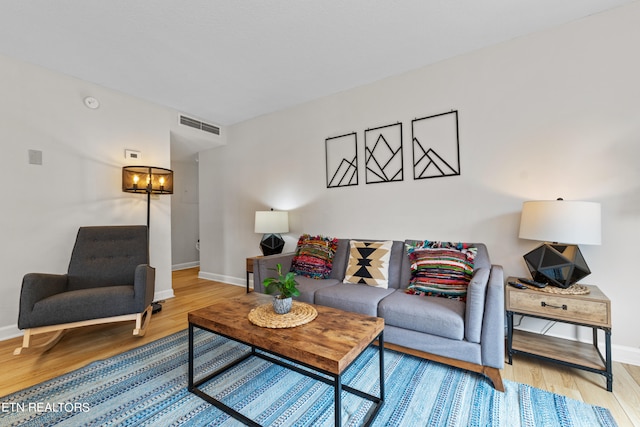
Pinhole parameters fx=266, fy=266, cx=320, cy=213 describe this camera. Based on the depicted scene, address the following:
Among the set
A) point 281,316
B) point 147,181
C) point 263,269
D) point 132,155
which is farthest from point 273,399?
point 132,155

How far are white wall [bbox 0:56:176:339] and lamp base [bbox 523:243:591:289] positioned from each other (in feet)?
13.1

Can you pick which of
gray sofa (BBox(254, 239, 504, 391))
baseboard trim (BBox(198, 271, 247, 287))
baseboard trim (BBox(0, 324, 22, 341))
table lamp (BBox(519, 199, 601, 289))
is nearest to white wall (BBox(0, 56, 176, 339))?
baseboard trim (BBox(0, 324, 22, 341))

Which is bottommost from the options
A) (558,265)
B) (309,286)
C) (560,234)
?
(309,286)

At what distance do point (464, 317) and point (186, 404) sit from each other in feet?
5.81

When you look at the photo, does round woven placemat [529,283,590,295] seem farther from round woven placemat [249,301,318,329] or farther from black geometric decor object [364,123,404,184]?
round woven placemat [249,301,318,329]

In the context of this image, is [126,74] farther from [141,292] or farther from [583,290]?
[583,290]

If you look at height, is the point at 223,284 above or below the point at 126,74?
below

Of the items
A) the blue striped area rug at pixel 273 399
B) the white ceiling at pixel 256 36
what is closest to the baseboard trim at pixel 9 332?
the blue striped area rug at pixel 273 399

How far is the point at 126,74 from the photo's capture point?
2.77 m

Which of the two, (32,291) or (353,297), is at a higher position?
(32,291)

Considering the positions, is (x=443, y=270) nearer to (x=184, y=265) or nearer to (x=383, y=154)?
(x=383, y=154)

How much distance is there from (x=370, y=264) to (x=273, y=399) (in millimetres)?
1379

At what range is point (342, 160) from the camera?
316 cm

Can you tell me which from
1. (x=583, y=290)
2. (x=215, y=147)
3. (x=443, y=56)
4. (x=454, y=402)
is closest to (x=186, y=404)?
(x=454, y=402)
